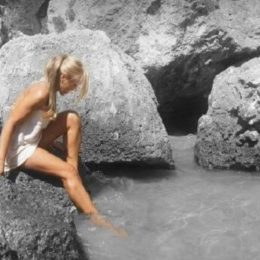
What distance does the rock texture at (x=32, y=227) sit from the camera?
3980 mm

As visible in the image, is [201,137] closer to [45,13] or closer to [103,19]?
[103,19]

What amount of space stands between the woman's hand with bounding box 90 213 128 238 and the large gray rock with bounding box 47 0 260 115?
2.34 meters

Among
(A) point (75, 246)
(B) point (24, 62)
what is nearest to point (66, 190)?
(A) point (75, 246)

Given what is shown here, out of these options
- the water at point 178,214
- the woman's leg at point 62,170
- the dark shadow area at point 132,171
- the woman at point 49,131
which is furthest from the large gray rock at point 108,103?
the woman's leg at point 62,170

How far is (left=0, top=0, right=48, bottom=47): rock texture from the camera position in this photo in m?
7.09

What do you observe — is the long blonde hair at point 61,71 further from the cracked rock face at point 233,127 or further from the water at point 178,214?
A: the cracked rock face at point 233,127

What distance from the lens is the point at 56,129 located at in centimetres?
494

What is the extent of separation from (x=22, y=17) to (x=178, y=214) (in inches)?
115

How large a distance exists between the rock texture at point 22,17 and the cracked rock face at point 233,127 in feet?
6.59

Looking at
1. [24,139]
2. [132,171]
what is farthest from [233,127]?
[24,139]

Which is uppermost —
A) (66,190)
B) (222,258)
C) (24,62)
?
(24,62)

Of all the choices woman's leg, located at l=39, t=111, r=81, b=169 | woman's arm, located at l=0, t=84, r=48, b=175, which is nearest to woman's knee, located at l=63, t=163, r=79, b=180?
woman's leg, located at l=39, t=111, r=81, b=169

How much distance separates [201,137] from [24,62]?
5.31ft

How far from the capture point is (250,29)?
7.00 m
